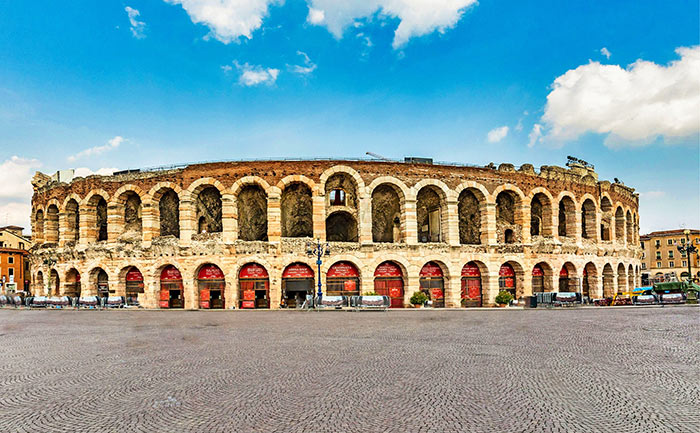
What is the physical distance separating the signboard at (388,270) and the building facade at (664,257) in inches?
2709

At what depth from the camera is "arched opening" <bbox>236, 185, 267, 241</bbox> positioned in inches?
1261

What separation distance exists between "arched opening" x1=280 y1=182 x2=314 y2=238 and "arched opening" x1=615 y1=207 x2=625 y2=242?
29485 millimetres

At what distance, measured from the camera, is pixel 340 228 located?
118 ft

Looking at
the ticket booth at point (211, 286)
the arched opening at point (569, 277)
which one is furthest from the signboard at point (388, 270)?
the arched opening at point (569, 277)

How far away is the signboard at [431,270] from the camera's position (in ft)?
103

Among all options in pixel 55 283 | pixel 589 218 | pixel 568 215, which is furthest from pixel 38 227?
pixel 589 218

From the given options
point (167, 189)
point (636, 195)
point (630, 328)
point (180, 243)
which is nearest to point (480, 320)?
point (630, 328)

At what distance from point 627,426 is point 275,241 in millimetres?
24876

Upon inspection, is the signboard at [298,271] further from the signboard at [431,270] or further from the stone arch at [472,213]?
the stone arch at [472,213]

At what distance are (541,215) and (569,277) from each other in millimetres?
5458

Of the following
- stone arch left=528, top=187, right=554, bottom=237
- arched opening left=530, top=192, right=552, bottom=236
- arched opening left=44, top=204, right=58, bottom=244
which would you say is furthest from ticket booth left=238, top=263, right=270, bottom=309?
arched opening left=530, top=192, right=552, bottom=236

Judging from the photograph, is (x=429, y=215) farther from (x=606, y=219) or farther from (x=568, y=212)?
(x=606, y=219)

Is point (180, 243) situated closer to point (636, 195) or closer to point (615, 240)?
point (615, 240)

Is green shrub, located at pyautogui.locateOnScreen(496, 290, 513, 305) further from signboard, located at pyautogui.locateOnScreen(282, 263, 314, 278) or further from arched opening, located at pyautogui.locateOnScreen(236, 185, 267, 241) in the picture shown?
arched opening, located at pyautogui.locateOnScreen(236, 185, 267, 241)
